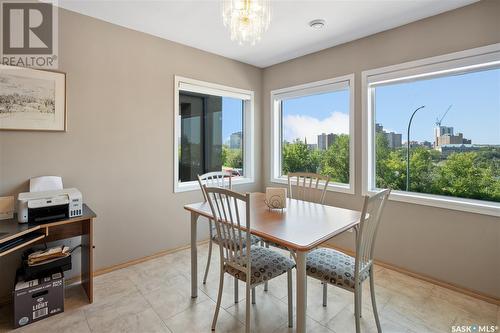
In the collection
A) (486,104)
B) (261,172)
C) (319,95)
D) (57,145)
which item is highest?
(319,95)

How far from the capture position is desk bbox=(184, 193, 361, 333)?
4.91 feet

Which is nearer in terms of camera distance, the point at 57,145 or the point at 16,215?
the point at 16,215

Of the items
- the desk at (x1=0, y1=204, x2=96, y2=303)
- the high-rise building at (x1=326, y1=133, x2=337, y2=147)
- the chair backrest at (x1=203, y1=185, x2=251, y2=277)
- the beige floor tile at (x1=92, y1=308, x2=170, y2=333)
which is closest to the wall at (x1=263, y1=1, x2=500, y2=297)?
the high-rise building at (x1=326, y1=133, x2=337, y2=147)

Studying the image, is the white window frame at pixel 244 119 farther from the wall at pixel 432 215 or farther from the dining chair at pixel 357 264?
the dining chair at pixel 357 264

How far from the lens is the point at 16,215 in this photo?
2113mm

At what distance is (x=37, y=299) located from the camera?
1925mm

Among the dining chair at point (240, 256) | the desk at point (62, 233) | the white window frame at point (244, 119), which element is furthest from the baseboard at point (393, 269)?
the dining chair at point (240, 256)

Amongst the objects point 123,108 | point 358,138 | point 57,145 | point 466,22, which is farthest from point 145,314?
point 466,22

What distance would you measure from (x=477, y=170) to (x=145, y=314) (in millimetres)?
3113

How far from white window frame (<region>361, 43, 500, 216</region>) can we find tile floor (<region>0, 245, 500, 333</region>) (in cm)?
79

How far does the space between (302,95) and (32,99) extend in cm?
297

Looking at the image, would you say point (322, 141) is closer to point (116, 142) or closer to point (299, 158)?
point (299, 158)

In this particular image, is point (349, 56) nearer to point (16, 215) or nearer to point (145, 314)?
point (145, 314)

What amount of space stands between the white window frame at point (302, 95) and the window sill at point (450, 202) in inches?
21.7
